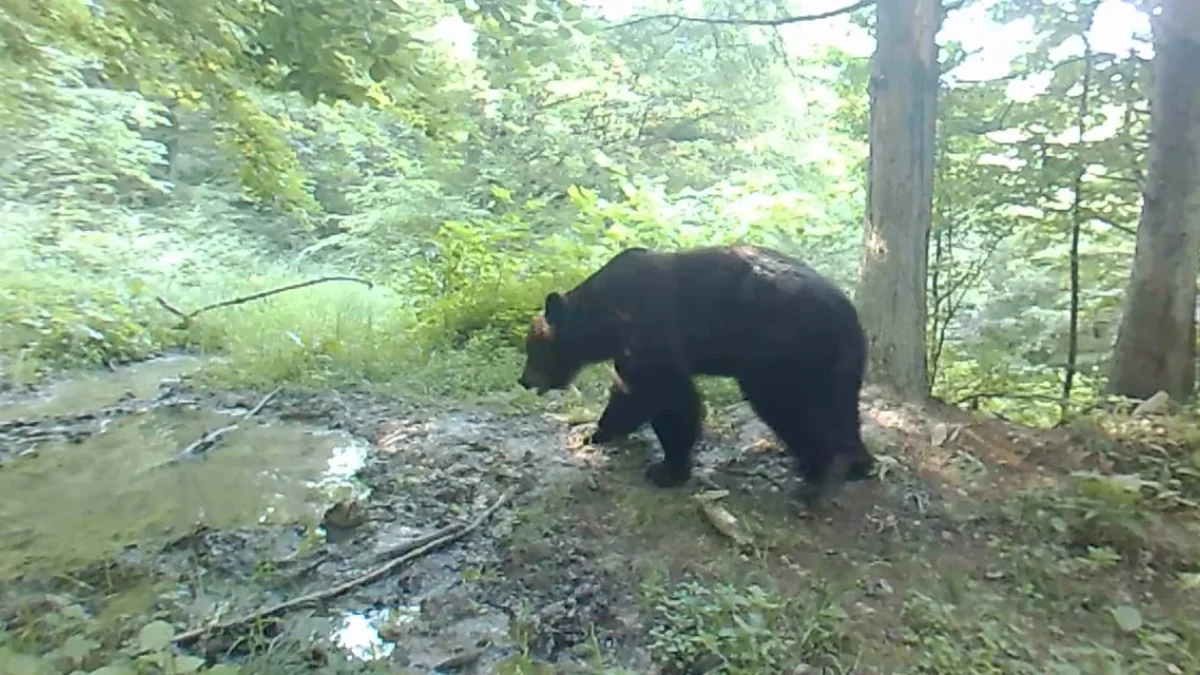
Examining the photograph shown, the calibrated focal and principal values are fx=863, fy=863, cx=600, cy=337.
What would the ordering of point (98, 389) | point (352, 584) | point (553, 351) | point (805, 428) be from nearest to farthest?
point (352, 584) → point (805, 428) → point (553, 351) → point (98, 389)

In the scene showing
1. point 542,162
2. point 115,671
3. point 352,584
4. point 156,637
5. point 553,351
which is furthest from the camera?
point 542,162

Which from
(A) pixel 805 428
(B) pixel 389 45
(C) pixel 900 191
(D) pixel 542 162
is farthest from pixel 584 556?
(D) pixel 542 162

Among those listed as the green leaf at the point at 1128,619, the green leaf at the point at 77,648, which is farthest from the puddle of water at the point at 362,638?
the green leaf at the point at 1128,619

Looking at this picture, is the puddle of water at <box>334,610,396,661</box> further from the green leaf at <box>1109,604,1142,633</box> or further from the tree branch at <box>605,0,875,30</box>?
the tree branch at <box>605,0,875,30</box>

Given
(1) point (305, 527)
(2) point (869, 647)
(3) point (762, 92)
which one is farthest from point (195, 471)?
(3) point (762, 92)

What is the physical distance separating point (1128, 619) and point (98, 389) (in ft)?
23.2

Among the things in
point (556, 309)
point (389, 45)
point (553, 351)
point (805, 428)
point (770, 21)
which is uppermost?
point (770, 21)

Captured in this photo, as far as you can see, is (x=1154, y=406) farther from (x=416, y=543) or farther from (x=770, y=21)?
(x=416, y=543)

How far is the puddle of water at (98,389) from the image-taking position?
6141 mm

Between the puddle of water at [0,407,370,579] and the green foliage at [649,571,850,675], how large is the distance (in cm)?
191

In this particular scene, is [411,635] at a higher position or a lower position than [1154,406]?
higher

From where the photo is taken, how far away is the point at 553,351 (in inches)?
208

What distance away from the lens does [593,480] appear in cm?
446

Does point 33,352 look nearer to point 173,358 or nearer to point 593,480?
point 173,358
